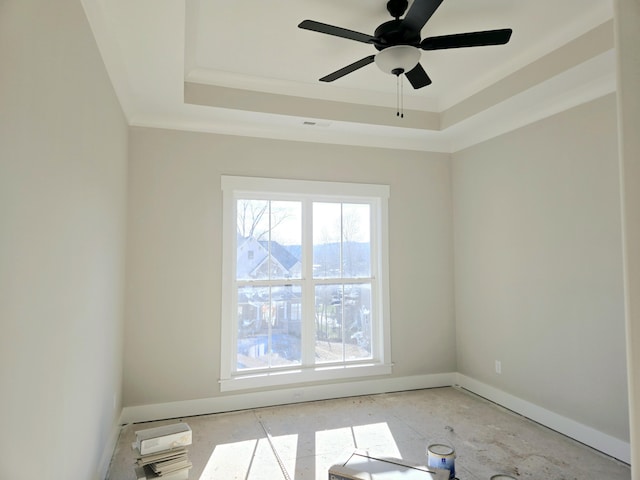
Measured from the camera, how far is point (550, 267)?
11.3ft

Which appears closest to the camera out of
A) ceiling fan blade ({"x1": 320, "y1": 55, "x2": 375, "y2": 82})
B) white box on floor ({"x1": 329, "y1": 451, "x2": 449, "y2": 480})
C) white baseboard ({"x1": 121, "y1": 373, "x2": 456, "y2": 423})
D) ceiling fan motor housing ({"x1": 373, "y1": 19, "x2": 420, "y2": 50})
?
white box on floor ({"x1": 329, "y1": 451, "x2": 449, "y2": 480})

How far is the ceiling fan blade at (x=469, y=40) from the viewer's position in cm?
219

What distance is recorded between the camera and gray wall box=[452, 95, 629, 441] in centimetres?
295

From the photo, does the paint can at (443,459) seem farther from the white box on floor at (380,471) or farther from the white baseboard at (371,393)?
the white baseboard at (371,393)

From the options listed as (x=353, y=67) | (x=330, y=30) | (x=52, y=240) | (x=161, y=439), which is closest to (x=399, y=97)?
(x=353, y=67)

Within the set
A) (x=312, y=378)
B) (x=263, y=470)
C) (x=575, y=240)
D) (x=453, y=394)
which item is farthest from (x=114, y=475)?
(x=575, y=240)

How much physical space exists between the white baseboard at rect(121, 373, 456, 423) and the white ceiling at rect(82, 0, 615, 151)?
2.53 meters

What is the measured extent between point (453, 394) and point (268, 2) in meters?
3.94

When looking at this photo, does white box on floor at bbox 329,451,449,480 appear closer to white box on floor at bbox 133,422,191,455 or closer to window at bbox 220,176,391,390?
white box on floor at bbox 133,422,191,455

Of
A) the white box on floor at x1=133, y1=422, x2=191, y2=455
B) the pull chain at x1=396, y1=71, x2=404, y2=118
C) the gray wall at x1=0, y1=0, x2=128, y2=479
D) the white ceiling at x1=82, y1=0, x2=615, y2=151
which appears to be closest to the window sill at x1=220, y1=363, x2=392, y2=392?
the white box on floor at x1=133, y1=422, x2=191, y2=455

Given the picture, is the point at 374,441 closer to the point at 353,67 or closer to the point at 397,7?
the point at 353,67

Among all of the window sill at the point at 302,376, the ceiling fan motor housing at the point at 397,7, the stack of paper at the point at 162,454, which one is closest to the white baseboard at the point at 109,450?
the stack of paper at the point at 162,454

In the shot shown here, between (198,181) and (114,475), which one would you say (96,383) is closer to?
(114,475)

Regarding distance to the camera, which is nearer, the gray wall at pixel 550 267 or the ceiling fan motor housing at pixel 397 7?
the ceiling fan motor housing at pixel 397 7
